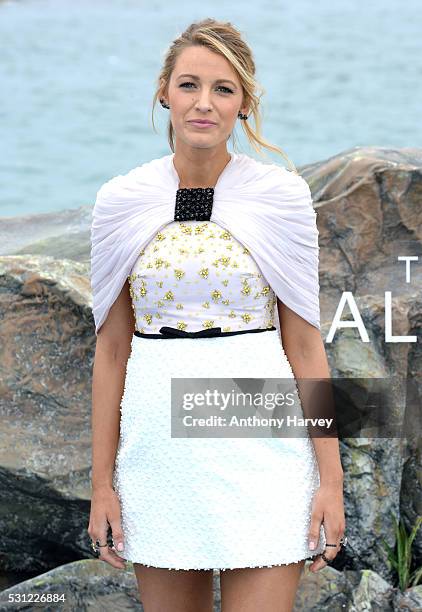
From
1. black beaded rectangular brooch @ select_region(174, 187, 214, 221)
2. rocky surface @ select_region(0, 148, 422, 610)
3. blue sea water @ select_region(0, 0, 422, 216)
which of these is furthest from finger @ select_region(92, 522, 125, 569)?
blue sea water @ select_region(0, 0, 422, 216)

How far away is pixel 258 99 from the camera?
311cm

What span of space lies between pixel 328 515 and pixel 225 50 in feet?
3.63

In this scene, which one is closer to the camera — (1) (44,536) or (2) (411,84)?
(1) (44,536)

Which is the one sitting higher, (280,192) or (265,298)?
(280,192)

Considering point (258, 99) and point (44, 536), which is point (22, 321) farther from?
point (258, 99)

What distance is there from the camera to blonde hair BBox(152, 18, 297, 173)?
301 cm

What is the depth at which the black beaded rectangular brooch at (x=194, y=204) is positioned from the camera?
10.0 ft

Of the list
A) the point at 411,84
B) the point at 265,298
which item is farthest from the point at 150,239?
the point at 411,84

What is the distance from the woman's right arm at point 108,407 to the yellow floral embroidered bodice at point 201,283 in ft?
0.45

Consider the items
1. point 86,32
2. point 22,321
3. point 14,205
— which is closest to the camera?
point 22,321

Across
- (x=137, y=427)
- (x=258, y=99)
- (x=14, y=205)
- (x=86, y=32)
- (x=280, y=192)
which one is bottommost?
(x=137, y=427)

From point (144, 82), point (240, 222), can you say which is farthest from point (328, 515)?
point (144, 82)

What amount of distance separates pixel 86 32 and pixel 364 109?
1113cm

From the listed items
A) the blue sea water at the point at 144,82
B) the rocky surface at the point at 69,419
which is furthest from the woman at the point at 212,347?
the blue sea water at the point at 144,82
